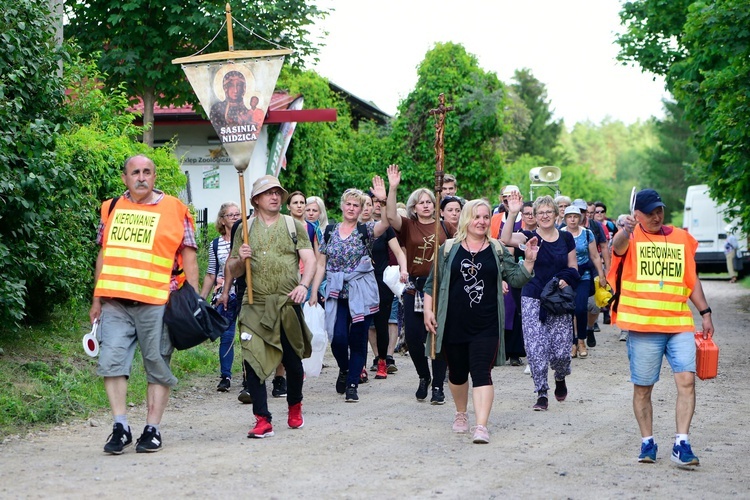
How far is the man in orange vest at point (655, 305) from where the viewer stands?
300 inches

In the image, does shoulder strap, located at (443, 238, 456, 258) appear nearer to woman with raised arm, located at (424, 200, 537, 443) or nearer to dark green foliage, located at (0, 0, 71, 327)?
woman with raised arm, located at (424, 200, 537, 443)

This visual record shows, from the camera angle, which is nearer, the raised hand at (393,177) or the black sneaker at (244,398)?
the raised hand at (393,177)

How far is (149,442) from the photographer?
25.3ft

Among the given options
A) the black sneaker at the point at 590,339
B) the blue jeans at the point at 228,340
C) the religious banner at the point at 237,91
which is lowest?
the black sneaker at the point at 590,339

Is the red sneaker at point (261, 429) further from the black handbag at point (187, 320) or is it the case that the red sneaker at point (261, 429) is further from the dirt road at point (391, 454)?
the black handbag at point (187, 320)

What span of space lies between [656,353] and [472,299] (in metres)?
1.52

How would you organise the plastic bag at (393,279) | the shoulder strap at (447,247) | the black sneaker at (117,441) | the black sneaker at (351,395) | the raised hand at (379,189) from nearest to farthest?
the black sneaker at (117,441)
the shoulder strap at (447,247)
the raised hand at (379,189)
the black sneaker at (351,395)
the plastic bag at (393,279)

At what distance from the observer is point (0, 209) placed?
940cm

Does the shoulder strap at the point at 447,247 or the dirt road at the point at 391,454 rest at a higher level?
the shoulder strap at the point at 447,247

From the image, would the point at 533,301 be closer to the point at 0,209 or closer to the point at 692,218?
the point at 0,209

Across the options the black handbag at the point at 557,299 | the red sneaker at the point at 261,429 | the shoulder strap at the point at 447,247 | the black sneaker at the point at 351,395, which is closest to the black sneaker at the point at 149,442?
the red sneaker at the point at 261,429

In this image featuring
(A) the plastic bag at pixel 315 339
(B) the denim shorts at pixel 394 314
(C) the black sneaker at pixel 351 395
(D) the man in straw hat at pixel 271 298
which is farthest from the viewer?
(B) the denim shorts at pixel 394 314

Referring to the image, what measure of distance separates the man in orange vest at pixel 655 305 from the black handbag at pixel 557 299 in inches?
92.1

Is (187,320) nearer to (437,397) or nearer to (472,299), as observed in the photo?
(472,299)
